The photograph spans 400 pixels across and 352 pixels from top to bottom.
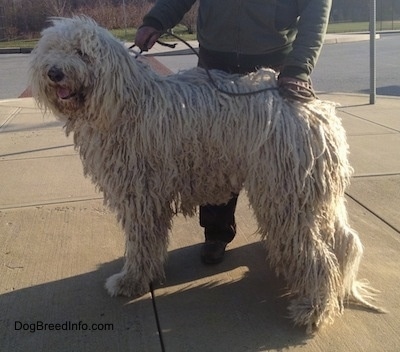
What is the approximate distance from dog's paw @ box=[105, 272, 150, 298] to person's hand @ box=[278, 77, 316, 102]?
5.03ft

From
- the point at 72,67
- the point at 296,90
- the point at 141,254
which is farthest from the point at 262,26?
the point at 141,254

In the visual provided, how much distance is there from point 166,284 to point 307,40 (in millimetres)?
1845

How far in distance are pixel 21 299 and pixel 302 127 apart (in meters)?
2.11

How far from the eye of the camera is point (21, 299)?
367 cm

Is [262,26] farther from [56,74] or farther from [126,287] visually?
[126,287]

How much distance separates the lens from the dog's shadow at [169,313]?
317cm

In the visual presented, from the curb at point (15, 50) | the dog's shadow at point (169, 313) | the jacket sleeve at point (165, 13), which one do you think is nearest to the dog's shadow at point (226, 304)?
the dog's shadow at point (169, 313)

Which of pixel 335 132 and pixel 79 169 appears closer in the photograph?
pixel 335 132

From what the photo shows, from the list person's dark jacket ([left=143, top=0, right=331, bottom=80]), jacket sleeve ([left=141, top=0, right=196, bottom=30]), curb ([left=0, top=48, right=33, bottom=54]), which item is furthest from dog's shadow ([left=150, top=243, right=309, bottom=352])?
curb ([left=0, top=48, right=33, bottom=54])

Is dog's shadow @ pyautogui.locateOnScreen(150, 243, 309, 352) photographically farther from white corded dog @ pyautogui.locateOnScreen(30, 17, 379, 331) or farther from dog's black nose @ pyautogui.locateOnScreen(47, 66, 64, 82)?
dog's black nose @ pyautogui.locateOnScreen(47, 66, 64, 82)

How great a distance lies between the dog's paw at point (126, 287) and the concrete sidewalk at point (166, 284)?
0.21 ft

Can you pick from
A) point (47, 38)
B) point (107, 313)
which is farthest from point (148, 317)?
point (47, 38)

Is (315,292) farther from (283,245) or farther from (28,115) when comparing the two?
(28,115)

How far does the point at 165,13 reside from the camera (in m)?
3.95
